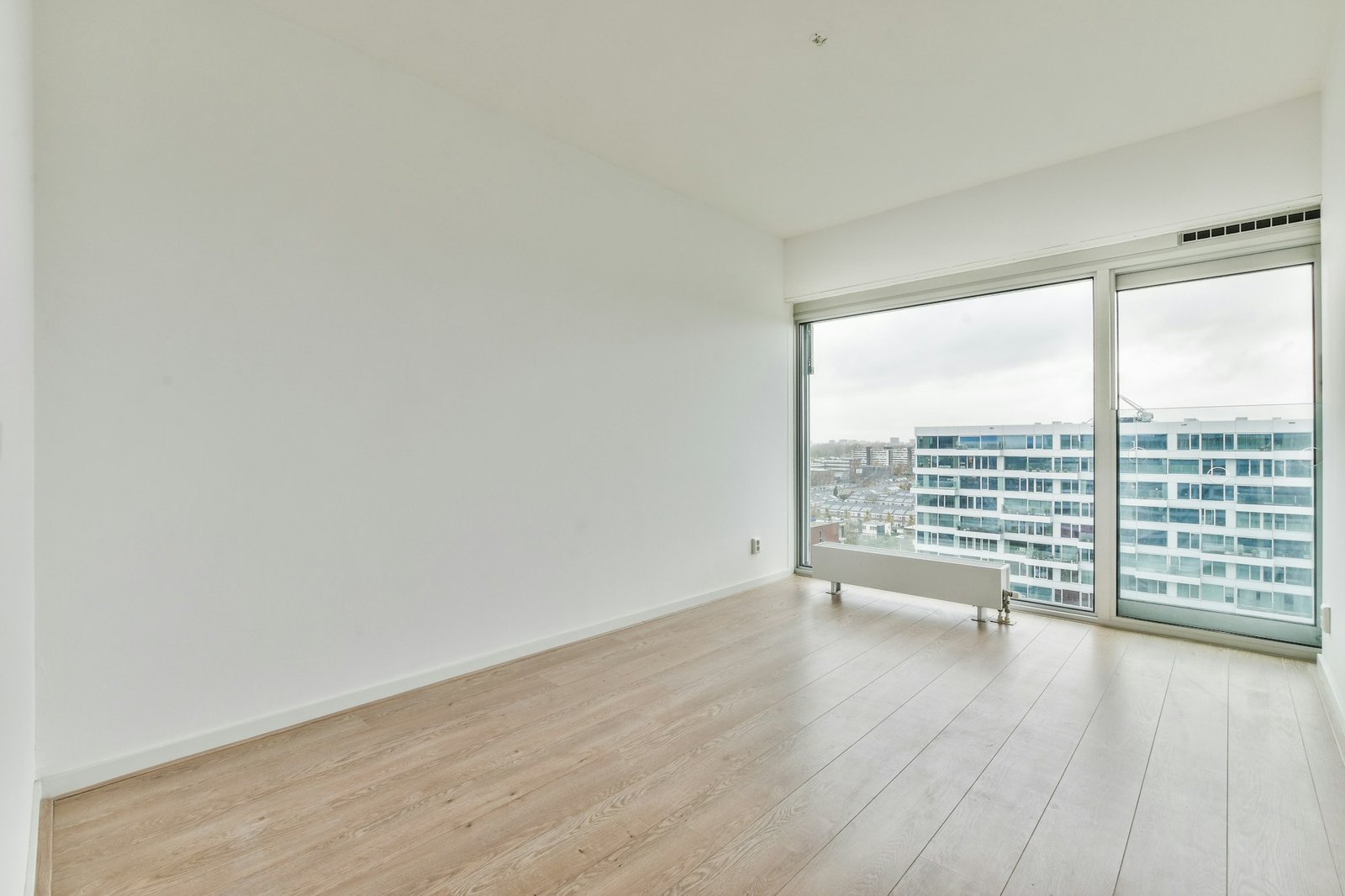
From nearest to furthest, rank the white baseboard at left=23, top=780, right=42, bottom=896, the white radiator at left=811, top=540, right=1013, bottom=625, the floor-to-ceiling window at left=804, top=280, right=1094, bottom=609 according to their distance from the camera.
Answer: the white baseboard at left=23, top=780, right=42, bottom=896
the white radiator at left=811, top=540, right=1013, bottom=625
the floor-to-ceiling window at left=804, top=280, right=1094, bottom=609

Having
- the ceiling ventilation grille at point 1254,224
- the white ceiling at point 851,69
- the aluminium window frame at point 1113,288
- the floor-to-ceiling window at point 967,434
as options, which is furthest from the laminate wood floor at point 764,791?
the white ceiling at point 851,69

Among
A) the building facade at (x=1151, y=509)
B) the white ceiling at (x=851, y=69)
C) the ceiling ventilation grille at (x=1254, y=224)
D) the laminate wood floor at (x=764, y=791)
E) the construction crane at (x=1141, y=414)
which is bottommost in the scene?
the laminate wood floor at (x=764, y=791)

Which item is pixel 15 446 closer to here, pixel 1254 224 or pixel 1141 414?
pixel 1141 414

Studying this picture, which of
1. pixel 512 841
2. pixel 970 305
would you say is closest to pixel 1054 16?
pixel 970 305

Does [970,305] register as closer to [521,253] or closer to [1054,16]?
[1054,16]

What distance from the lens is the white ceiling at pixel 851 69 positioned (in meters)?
2.45

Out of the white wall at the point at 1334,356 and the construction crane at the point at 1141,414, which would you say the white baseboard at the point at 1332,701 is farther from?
the construction crane at the point at 1141,414

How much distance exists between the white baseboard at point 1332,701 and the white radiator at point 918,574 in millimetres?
1316

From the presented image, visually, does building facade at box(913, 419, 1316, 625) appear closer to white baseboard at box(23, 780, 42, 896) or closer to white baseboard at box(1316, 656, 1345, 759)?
white baseboard at box(1316, 656, 1345, 759)

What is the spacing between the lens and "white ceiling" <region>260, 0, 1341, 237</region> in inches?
96.3

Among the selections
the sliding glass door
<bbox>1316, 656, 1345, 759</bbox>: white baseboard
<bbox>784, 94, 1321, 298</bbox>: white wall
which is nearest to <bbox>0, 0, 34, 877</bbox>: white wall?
<bbox>1316, 656, 1345, 759</bbox>: white baseboard

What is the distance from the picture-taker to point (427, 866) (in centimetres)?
163

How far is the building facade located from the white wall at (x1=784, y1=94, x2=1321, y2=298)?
1.14m

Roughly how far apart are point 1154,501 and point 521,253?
12.6ft
